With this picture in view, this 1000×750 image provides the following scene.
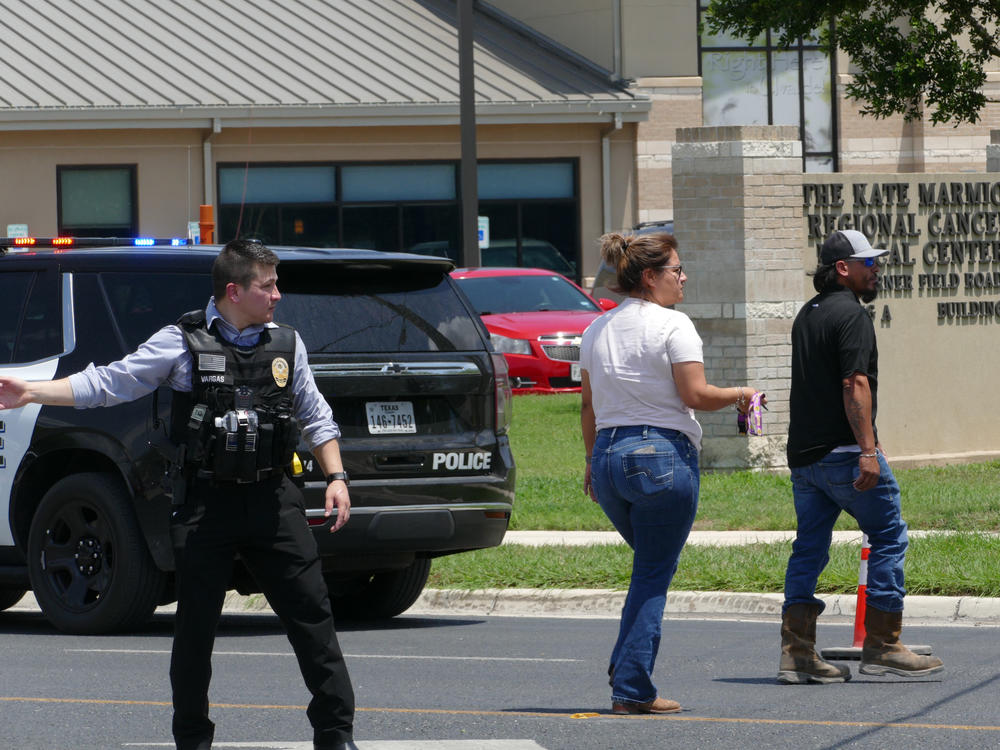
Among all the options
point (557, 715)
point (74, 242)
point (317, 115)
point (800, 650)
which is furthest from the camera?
point (317, 115)

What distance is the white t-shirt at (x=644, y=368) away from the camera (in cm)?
704

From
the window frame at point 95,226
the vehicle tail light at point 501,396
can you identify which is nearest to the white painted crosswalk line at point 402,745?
the vehicle tail light at point 501,396

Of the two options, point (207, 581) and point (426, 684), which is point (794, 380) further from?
point (207, 581)

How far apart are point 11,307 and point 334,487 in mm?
4432

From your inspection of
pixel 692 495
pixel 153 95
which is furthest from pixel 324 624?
pixel 153 95

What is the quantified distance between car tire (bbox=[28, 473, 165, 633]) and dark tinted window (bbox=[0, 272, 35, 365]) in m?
0.93

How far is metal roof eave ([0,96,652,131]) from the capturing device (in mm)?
30672

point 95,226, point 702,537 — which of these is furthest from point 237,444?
point 95,226

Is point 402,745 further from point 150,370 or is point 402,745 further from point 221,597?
point 150,370

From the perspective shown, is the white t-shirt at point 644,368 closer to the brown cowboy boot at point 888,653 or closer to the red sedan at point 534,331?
the brown cowboy boot at point 888,653

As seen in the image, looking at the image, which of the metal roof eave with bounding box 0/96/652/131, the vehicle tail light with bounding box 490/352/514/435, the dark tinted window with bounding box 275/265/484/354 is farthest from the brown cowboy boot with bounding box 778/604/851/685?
the metal roof eave with bounding box 0/96/652/131

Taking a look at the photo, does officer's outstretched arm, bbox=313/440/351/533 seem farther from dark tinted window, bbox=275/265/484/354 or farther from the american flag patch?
dark tinted window, bbox=275/265/484/354

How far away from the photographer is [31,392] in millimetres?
5777

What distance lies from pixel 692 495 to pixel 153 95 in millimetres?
26039
